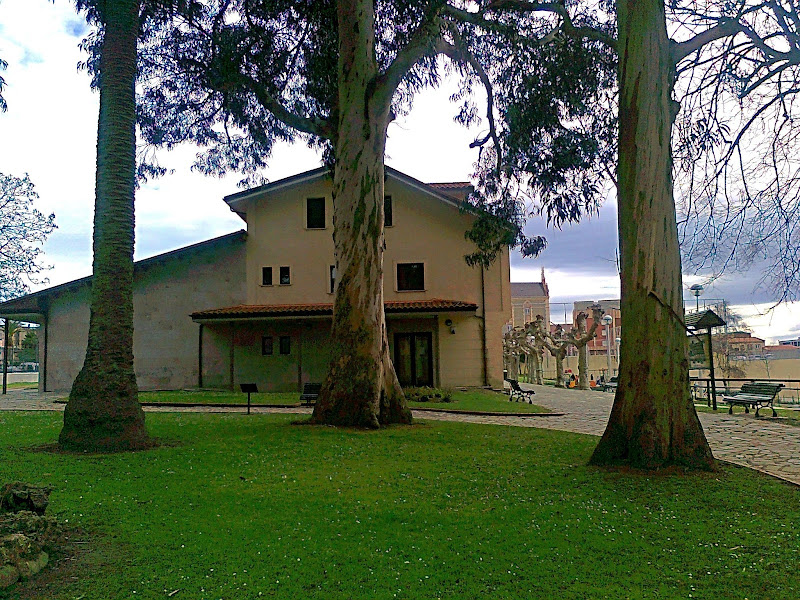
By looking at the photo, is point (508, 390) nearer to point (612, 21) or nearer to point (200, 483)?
point (612, 21)

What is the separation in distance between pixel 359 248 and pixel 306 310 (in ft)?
33.9

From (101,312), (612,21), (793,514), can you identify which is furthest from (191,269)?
(793,514)

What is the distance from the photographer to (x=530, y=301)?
272 ft

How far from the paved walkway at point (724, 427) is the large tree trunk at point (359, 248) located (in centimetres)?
329

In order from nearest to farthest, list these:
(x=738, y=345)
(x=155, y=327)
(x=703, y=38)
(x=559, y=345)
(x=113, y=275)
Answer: (x=703, y=38) < (x=113, y=275) < (x=155, y=327) < (x=559, y=345) < (x=738, y=345)

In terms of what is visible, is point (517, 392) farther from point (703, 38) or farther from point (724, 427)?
point (703, 38)

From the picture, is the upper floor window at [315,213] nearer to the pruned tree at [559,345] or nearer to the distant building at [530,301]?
the pruned tree at [559,345]

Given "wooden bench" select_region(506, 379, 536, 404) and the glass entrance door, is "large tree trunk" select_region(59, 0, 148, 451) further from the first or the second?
the glass entrance door

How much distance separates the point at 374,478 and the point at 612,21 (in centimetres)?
1130

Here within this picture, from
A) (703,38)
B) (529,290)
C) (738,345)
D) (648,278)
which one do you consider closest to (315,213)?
(703,38)

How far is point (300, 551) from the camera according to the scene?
5031 mm

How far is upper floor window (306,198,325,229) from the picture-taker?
2578 centimetres

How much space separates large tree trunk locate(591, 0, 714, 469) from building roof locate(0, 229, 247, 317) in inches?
757

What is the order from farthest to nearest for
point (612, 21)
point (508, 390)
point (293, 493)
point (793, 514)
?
point (508, 390), point (612, 21), point (293, 493), point (793, 514)
